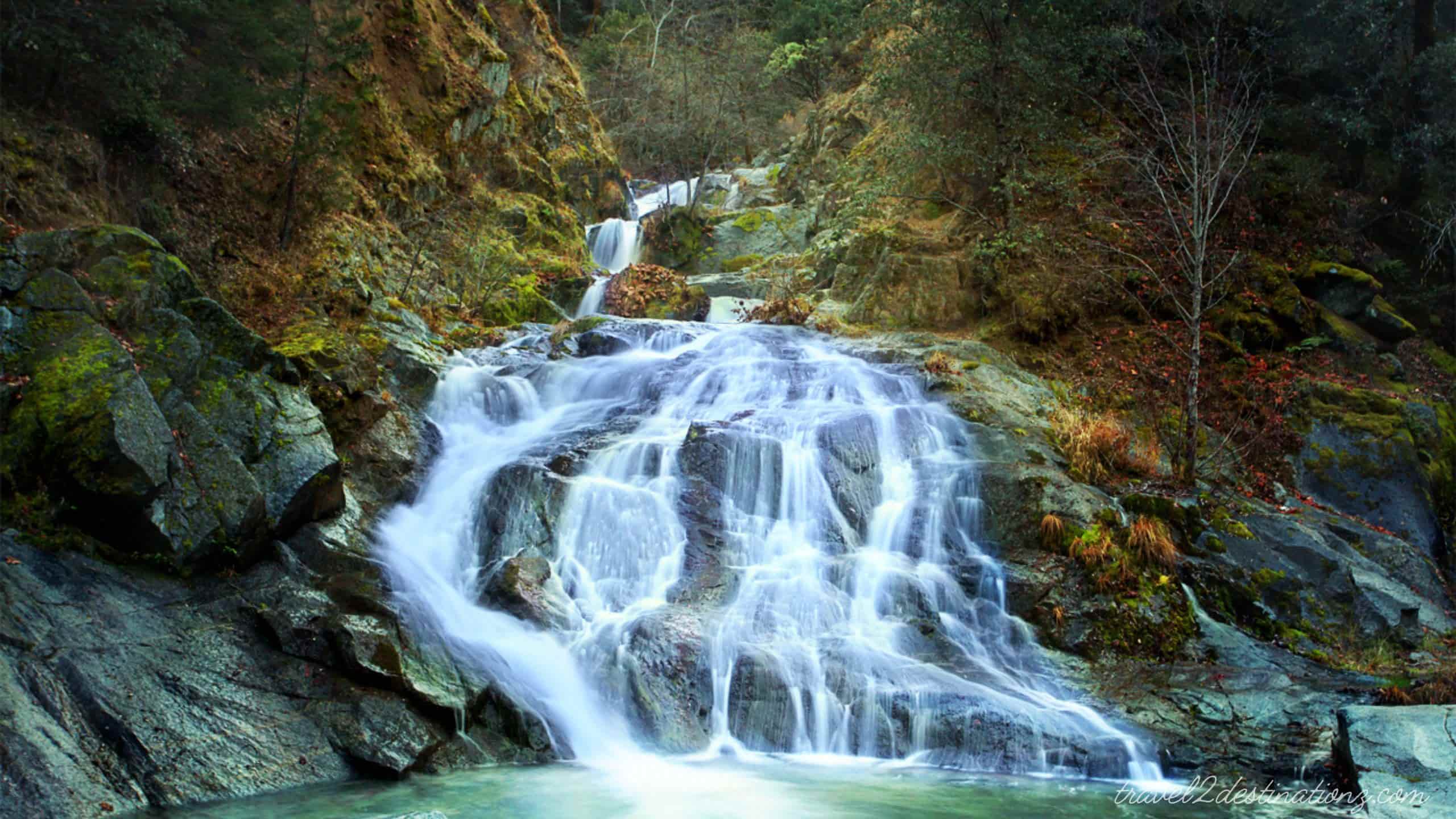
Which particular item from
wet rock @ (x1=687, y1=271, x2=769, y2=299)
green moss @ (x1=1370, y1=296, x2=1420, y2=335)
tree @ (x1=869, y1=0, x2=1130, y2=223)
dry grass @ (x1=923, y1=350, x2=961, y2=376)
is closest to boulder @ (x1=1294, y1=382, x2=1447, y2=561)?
green moss @ (x1=1370, y1=296, x2=1420, y2=335)

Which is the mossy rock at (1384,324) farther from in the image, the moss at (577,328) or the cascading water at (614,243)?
the cascading water at (614,243)

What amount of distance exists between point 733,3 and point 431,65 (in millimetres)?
18335

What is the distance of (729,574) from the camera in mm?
9250

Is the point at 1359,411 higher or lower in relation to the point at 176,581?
higher

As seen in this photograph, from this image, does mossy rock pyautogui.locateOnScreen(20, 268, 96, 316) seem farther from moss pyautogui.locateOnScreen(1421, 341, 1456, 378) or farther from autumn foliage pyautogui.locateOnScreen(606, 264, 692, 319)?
moss pyautogui.locateOnScreen(1421, 341, 1456, 378)

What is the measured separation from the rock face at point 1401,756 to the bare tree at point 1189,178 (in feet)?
14.7

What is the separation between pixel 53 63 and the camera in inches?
370

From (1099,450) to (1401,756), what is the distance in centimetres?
509

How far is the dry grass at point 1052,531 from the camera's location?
30.9ft

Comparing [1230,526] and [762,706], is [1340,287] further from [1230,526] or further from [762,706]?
[762,706]

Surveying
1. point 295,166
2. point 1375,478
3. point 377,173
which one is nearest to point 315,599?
point 295,166

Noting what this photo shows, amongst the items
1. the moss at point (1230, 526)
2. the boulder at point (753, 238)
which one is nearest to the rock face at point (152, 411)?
the moss at point (1230, 526)

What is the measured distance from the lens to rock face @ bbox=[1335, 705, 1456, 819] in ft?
19.4

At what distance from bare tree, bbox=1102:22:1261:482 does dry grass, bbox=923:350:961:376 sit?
2688 millimetres
